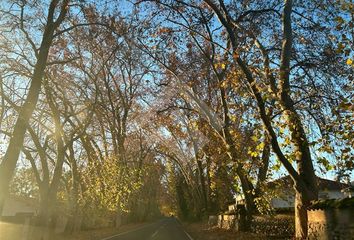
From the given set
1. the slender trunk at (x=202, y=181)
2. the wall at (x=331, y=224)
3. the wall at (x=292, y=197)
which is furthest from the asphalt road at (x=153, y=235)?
the wall at (x=331, y=224)

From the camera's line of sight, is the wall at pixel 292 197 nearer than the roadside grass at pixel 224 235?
Yes

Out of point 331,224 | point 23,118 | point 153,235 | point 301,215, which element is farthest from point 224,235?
point 331,224

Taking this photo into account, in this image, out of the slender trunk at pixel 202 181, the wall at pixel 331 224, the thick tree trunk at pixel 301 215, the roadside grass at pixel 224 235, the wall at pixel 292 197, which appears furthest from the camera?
the slender trunk at pixel 202 181

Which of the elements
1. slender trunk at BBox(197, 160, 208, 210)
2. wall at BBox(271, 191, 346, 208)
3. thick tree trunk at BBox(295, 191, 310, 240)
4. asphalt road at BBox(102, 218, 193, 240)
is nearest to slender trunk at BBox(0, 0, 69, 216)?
thick tree trunk at BBox(295, 191, 310, 240)

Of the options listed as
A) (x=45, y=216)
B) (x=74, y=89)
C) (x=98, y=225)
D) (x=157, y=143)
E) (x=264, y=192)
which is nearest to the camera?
(x=264, y=192)

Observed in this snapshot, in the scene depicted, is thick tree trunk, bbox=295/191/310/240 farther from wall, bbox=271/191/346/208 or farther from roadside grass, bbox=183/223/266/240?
roadside grass, bbox=183/223/266/240

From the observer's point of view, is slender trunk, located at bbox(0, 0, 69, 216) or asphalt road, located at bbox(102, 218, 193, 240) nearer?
slender trunk, located at bbox(0, 0, 69, 216)

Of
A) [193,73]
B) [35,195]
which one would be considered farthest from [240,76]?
[35,195]

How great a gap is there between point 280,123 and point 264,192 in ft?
17.0

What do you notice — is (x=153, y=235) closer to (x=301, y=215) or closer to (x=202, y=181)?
(x=202, y=181)

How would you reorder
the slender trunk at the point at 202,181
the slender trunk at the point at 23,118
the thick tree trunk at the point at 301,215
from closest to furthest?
1. the thick tree trunk at the point at 301,215
2. the slender trunk at the point at 23,118
3. the slender trunk at the point at 202,181

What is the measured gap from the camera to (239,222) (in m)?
23.3

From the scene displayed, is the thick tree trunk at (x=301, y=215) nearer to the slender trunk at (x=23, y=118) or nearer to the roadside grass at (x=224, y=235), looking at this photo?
the roadside grass at (x=224, y=235)

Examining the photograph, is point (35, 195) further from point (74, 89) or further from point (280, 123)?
point (280, 123)
